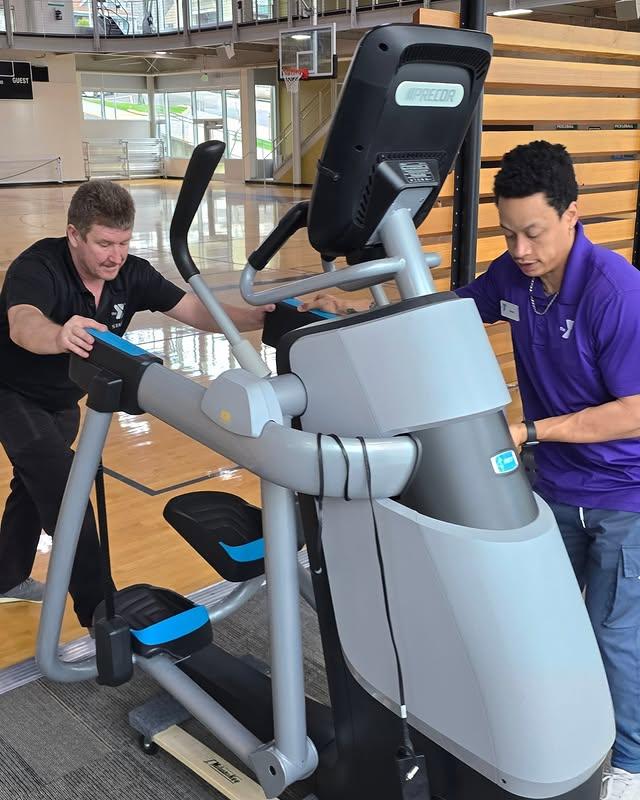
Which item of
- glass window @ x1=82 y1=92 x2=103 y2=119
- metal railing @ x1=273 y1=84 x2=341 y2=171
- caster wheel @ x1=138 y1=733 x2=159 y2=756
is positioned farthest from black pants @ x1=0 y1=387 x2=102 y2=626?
glass window @ x1=82 y1=92 x2=103 y2=119

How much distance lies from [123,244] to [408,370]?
1191mm

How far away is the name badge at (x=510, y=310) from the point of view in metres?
2.02

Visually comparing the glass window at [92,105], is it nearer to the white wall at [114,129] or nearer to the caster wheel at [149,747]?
the white wall at [114,129]

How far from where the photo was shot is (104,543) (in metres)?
2.05

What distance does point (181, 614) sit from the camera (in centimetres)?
221

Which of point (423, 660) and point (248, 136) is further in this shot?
point (248, 136)

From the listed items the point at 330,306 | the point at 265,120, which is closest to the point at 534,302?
the point at 330,306

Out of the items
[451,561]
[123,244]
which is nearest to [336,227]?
[451,561]

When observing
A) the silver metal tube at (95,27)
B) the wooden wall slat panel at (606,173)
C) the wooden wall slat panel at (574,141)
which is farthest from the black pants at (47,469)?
the silver metal tube at (95,27)

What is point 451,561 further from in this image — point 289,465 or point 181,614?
point 181,614

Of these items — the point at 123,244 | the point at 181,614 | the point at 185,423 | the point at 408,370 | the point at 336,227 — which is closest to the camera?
the point at 408,370

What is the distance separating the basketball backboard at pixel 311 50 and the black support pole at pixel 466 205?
30.1 feet

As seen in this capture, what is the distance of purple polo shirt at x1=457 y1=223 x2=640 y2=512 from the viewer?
1779 mm

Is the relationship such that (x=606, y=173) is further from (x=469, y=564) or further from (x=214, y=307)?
(x=469, y=564)
